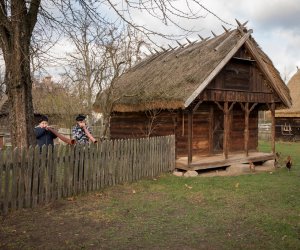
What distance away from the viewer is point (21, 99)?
788cm

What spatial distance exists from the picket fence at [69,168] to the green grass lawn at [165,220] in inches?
11.7

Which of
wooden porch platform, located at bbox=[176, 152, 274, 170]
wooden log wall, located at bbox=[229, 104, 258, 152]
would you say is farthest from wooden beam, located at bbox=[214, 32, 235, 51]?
wooden porch platform, located at bbox=[176, 152, 274, 170]

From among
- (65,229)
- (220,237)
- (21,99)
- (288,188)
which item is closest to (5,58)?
(21,99)

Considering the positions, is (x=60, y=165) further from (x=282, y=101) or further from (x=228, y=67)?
(x=282, y=101)

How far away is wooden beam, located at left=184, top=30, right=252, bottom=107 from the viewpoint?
1139 cm

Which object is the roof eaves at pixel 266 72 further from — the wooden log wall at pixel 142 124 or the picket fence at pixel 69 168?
the picket fence at pixel 69 168

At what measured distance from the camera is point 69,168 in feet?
27.5

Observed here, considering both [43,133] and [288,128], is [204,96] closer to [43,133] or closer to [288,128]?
[43,133]

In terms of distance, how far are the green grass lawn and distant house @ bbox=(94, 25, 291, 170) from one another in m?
3.50

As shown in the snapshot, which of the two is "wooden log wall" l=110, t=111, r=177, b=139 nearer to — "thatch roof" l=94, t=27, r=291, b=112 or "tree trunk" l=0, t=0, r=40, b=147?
"thatch roof" l=94, t=27, r=291, b=112

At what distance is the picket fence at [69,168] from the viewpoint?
7.14 m

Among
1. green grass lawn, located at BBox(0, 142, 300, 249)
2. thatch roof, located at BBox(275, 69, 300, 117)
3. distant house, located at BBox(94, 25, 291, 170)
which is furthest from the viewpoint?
thatch roof, located at BBox(275, 69, 300, 117)

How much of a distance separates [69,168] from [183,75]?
614 centimetres

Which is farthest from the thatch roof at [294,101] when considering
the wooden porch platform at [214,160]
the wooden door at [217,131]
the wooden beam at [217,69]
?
the wooden beam at [217,69]
